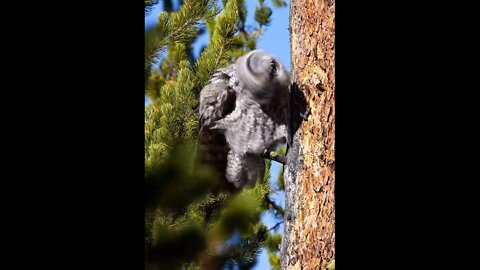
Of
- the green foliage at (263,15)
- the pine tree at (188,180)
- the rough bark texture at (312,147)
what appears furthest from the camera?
the green foliage at (263,15)

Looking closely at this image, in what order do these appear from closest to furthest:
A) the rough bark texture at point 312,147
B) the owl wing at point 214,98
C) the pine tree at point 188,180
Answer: the pine tree at point 188,180, the rough bark texture at point 312,147, the owl wing at point 214,98

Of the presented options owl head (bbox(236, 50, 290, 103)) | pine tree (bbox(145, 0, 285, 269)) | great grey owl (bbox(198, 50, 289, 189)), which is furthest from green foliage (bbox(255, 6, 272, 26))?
owl head (bbox(236, 50, 290, 103))

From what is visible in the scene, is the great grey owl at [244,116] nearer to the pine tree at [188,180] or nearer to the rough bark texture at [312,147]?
the pine tree at [188,180]

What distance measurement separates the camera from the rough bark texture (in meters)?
2.61

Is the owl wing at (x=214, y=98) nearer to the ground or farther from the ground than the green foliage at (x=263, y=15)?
nearer to the ground

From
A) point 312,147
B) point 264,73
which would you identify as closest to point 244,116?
point 264,73

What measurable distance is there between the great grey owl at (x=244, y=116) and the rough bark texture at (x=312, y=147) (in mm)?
347

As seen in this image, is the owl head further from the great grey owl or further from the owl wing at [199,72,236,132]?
the owl wing at [199,72,236,132]

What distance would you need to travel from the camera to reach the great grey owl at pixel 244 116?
10.1 feet

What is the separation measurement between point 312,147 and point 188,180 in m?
0.53

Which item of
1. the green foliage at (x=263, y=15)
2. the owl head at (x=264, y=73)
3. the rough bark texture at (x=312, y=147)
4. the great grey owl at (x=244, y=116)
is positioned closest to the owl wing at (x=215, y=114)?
the great grey owl at (x=244, y=116)

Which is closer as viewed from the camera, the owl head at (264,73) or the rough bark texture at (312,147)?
the rough bark texture at (312,147)
